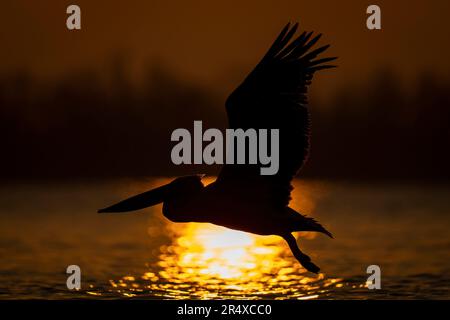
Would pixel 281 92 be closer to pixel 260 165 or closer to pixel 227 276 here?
pixel 260 165

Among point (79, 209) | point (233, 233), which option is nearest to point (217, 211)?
point (233, 233)

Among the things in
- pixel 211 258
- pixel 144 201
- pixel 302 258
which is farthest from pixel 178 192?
pixel 211 258

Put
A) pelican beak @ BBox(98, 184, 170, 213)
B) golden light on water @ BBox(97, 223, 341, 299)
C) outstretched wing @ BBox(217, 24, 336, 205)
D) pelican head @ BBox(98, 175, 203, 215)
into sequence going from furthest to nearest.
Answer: golden light on water @ BBox(97, 223, 341, 299) → pelican beak @ BBox(98, 184, 170, 213) → pelican head @ BBox(98, 175, 203, 215) → outstretched wing @ BBox(217, 24, 336, 205)

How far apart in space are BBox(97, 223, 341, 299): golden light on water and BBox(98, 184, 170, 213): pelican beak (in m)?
1.27

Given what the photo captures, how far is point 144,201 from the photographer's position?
10477 mm

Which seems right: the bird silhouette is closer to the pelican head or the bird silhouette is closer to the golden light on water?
the pelican head

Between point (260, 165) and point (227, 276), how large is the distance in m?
4.51

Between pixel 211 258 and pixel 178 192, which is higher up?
pixel 178 192

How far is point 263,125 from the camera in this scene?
9258 mm

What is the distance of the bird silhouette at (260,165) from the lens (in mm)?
9188

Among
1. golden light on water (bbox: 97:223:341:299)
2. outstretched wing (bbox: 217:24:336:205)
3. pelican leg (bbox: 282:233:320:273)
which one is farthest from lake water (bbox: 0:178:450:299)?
outstretched wing (bbox: 217:24:336:205)

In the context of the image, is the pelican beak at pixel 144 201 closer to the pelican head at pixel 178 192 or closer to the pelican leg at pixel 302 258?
the pelican head at pixel 178 192

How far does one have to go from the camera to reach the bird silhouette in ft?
30.1

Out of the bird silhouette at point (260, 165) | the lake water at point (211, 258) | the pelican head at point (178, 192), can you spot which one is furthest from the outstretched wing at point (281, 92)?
the lake water at point (211, 258)
